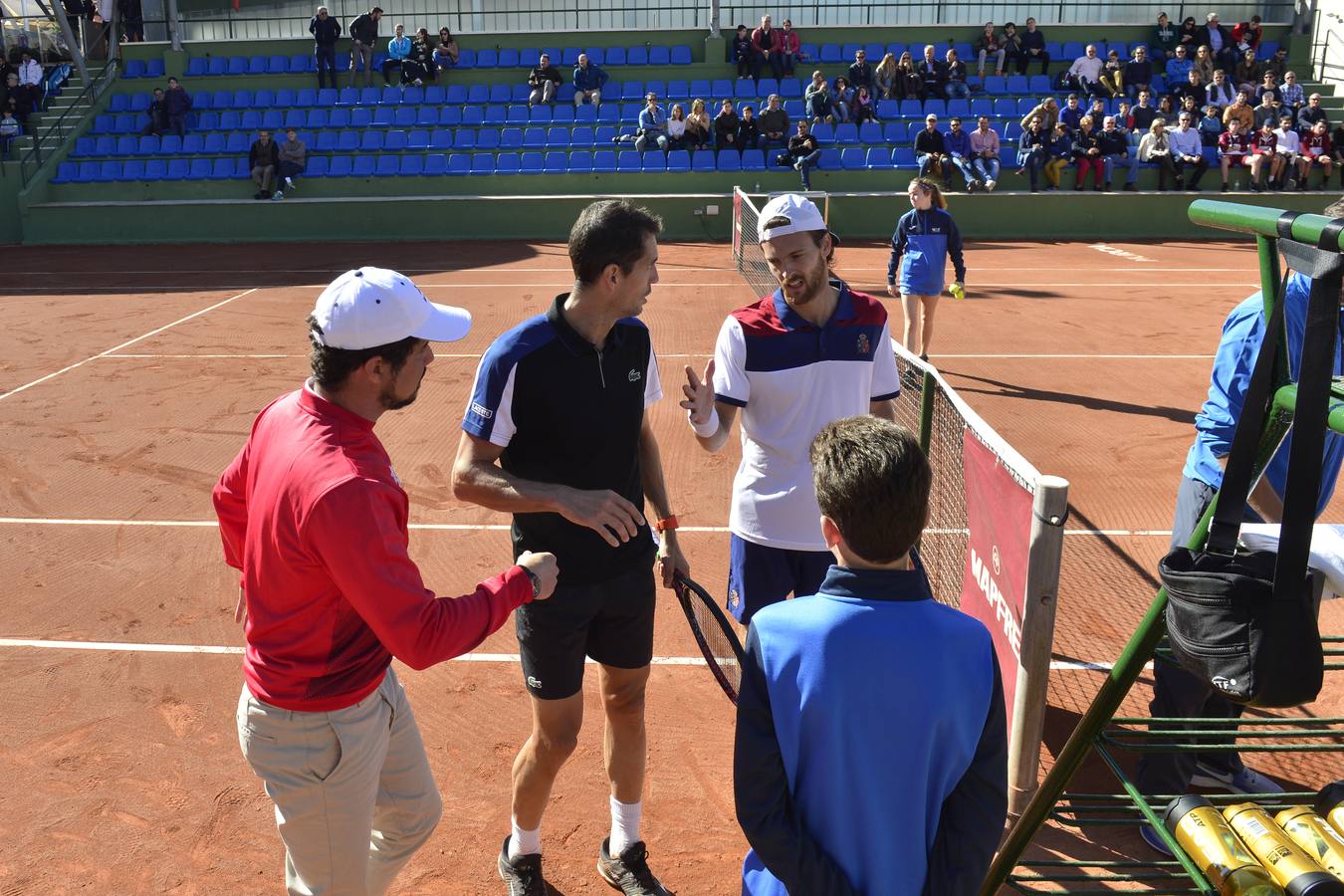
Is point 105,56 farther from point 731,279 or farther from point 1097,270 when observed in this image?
point 1097,270

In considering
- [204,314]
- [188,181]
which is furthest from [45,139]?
[204,314]

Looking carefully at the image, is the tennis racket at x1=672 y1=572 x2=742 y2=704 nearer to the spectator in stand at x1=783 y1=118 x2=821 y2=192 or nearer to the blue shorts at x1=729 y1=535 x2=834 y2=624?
the blue shorts at x1=729 y1=535 x2=834 y2=624

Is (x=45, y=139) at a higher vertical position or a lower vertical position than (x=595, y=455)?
higher

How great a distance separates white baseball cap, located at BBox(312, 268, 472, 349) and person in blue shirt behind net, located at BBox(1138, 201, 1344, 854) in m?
2.53

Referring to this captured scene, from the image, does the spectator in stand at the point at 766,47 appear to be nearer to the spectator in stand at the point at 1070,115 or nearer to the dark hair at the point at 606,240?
the spectator in stand at the point at 1070,115

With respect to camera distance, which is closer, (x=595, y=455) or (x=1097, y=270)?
(x=595, y=455)

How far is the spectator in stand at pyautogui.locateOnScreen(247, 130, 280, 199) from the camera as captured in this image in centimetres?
2456

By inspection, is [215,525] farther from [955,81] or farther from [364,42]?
[364,42]

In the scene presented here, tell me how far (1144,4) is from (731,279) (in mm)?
20353

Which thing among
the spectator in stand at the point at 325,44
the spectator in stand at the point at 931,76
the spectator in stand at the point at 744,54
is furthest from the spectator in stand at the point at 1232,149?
the spectator in stand at the point at 325,44

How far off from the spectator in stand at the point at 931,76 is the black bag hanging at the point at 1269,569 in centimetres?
2635

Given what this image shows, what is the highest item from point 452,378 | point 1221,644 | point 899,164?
point 899,164

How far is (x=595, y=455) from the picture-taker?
11.6 feet

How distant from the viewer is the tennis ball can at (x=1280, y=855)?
2.44 m
